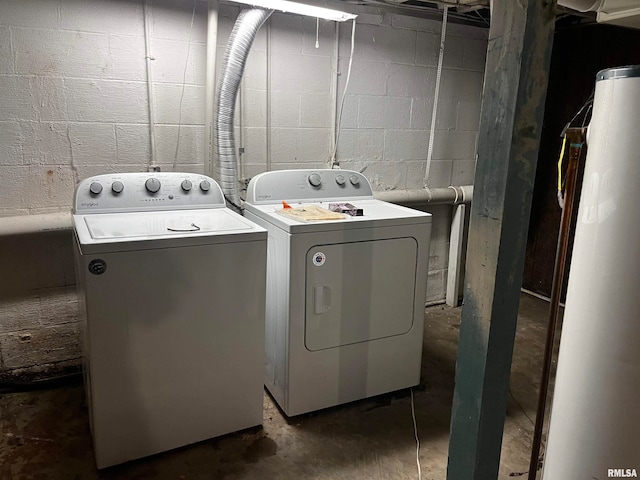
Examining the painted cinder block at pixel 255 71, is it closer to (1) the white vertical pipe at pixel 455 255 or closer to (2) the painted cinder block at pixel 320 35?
Result: (2) the painted cinder block at pixel 320 35

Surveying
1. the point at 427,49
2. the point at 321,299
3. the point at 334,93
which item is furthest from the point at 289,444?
the point at 427,49

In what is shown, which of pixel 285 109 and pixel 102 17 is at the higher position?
pixel 102 17

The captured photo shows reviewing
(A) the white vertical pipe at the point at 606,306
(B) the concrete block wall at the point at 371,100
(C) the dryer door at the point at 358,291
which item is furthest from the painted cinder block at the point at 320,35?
(A) the white vertical pipe at the point at 606,306

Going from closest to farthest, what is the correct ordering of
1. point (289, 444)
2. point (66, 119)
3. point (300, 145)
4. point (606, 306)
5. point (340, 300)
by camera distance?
point (606, 306), point (289, 444), point (340, 300), point (66, 119), point (300, 145)

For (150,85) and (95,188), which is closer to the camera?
(95,188)

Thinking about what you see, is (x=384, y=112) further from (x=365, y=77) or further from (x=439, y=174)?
(x=439, y=174)

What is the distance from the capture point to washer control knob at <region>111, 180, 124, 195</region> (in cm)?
212

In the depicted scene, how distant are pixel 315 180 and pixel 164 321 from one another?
1153 mm

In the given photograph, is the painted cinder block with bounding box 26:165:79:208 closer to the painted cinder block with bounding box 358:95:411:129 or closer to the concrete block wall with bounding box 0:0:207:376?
the concrete block wall with bounding box 0:0:207:376

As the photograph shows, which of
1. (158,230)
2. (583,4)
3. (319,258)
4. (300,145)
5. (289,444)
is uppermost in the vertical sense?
(583,4)

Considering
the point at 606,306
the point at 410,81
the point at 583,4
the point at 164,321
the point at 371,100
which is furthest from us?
the point at 410,81

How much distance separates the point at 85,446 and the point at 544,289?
3.23m

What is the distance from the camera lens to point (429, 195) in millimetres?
3213

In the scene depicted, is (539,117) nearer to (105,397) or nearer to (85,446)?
(105,397)
